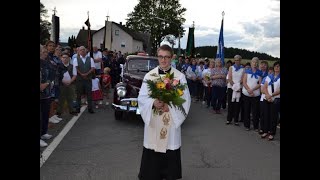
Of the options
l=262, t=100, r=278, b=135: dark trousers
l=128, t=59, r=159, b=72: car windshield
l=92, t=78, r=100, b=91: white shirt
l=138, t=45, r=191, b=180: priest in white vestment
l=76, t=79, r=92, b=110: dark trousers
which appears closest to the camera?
l=138, t=45, r=191, b=180: priest in white vestment

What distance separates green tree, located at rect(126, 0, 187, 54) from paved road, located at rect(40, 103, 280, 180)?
7840 centimetres

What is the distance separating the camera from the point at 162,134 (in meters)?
6.02

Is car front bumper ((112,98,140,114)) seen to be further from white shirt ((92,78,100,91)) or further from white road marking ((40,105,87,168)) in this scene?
white shirt ((92,78,100,91))

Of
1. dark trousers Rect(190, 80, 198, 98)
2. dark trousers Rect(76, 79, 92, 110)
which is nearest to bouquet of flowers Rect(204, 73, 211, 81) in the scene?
dark trousers Rect(190, 80, 198, 98)

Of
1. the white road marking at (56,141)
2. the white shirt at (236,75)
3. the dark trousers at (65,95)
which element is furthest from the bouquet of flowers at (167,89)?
the dark trousers at (65,95)

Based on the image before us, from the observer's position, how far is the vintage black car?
11.7 metres

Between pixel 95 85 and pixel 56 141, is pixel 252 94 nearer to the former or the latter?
pixel 56 141

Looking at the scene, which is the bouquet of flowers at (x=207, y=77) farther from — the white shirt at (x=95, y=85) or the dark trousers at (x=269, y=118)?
the dark trousers at (x=269, y=118)

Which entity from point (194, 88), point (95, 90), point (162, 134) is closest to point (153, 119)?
point (162, 134)

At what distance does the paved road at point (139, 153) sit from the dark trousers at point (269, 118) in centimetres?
27

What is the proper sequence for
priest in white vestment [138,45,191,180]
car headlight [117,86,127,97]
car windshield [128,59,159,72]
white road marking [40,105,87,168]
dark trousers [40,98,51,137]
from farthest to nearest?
car windshield [128,59,159,72]
car headlight [117,86,127,97]
dark trousers [40,98,51,137]
white road marking [40,105,87,168]
priest in white vestment [138,45,191,180]

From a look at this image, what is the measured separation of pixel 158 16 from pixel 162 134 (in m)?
84.7
